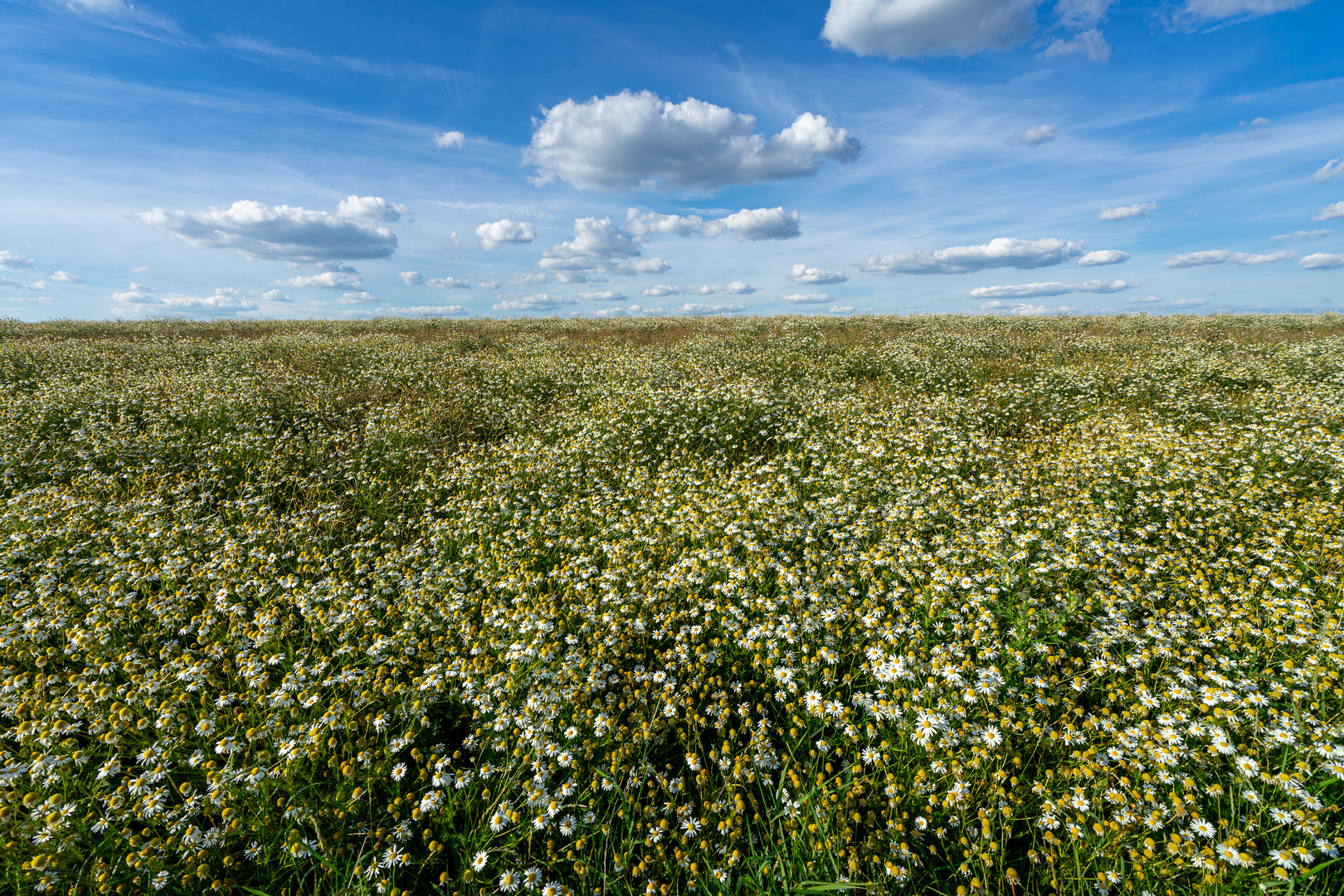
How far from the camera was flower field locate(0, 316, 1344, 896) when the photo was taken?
274cm

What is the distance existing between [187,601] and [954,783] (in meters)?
6.44

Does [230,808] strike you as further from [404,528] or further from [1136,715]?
[1136,715]

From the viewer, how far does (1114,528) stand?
518 cm

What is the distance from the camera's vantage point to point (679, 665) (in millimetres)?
4012

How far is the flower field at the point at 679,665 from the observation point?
108 inches

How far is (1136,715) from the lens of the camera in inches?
133

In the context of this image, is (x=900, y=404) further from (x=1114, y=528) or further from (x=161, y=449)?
(x=161, y=449)

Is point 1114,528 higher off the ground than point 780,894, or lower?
higher

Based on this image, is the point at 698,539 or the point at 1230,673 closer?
the point at 1230,673

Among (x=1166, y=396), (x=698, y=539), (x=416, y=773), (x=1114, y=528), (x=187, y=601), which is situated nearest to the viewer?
(x=416, y=773)

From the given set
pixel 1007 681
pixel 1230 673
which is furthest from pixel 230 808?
pixel 1230 673

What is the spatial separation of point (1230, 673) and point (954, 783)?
2597 mm

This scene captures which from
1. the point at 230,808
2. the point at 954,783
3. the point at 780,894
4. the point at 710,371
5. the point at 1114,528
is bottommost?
the point at 780,894

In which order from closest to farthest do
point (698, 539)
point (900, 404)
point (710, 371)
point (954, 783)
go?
point (954, 783) → point (698, 539) → point (900, 404) → point (710, 371)
